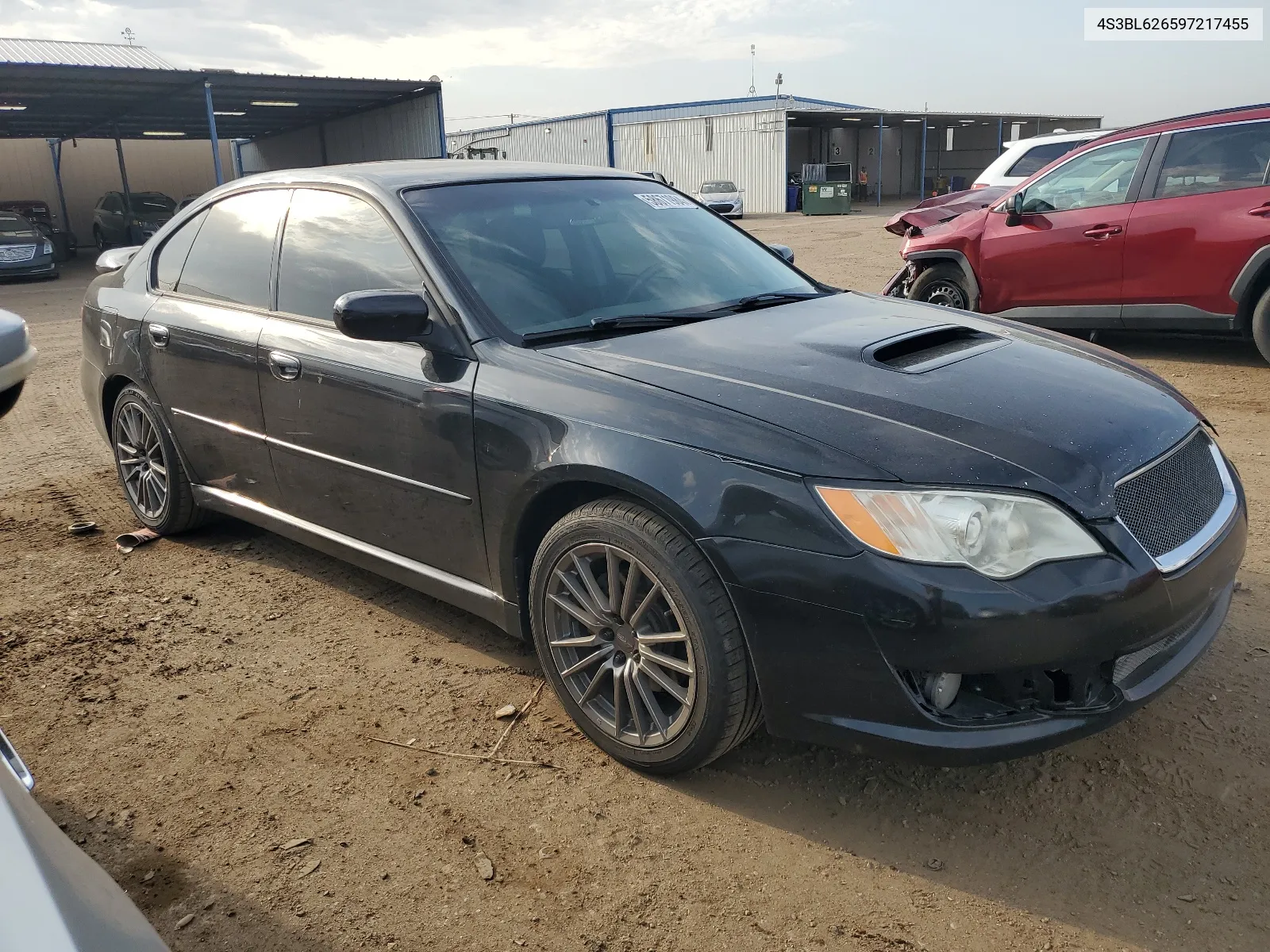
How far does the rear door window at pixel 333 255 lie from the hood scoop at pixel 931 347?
148cm

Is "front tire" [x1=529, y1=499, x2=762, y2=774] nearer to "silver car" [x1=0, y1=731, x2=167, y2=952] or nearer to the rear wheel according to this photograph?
"silver car" [x1=0, y1=731, x2=167, y2=952]

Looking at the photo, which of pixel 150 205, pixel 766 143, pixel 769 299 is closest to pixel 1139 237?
pixel 769 299

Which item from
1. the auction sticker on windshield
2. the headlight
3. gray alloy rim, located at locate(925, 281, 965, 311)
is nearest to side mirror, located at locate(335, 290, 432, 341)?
the auction sticker on windshield

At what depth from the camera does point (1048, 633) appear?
2.15m

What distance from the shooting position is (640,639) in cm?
262

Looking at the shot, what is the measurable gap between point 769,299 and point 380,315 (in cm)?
142

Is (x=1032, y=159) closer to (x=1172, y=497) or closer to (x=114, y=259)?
(x=114, y=259)

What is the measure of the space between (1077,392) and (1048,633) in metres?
0.84

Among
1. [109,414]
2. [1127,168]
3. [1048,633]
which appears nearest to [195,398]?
[109,414]

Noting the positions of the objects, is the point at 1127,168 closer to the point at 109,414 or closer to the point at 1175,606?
the point at 1175,606

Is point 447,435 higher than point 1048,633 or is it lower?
higher

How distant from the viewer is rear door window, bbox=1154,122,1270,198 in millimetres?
6652

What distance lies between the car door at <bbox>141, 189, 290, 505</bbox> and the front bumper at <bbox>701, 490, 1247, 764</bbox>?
7.46ft

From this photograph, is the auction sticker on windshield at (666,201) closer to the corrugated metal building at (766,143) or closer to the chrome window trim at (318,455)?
the chrome window trim at (318,455)
